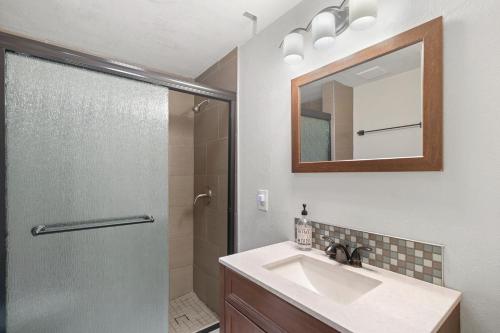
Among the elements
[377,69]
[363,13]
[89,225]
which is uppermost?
[363,13]

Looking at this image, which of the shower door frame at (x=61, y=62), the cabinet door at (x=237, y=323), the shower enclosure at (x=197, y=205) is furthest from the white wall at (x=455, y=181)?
the shower enclosure at (x=197, y=205)

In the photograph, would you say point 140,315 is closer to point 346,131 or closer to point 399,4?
point 346,131

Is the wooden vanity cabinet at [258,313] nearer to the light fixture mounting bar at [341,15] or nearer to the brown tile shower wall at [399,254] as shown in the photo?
the brown tile shower wall at [399,254]

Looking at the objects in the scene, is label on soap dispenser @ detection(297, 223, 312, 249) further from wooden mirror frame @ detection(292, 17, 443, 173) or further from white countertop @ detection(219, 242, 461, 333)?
wooden mirror frame @ detection(292, 17, 443, 173)

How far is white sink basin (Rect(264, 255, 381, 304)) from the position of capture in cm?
90

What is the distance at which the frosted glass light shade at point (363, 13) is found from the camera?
0.88 meters

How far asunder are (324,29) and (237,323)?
1.32 m

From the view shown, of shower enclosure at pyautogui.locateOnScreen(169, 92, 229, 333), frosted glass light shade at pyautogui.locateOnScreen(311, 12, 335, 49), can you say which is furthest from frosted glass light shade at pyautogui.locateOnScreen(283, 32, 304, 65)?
shower enclosure at pyautogui.locateOnScreen(169, 92, 229, 333)

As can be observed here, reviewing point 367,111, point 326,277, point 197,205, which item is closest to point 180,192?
point 197,205

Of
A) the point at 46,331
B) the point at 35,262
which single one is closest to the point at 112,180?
the point at 35,262

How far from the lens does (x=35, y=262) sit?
1076 mm

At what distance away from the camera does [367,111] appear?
1.01 metres

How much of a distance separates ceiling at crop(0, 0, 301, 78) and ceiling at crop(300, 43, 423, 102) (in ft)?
1.74

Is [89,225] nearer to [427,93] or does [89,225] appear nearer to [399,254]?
[399,254]
